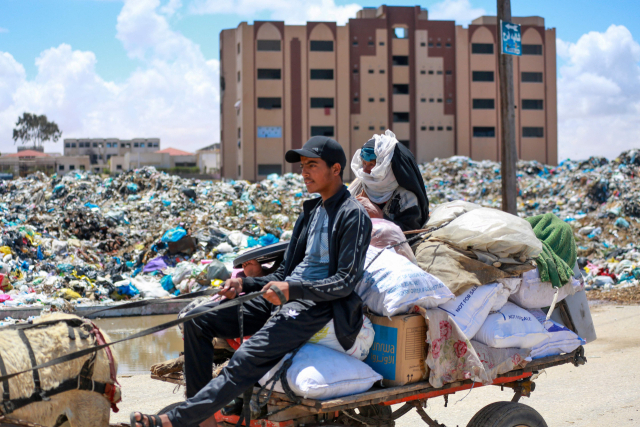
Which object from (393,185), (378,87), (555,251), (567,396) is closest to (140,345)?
(393,185)

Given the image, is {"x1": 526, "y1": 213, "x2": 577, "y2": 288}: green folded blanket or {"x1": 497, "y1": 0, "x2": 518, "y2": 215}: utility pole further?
{"x1": 497, "y1": 0, "x2": 518, "y2": 215}: utility pole

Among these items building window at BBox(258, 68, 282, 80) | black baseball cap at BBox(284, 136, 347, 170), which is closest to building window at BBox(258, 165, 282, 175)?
building window at BBox(258, 68, 282, 80)

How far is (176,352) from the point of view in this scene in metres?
8.03

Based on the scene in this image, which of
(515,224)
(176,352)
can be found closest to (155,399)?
(176,352)

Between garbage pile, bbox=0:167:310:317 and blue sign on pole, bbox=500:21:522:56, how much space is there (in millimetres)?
6539

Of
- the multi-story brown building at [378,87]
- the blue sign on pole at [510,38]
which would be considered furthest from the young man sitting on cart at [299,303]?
the multi-story brown building at [378,87]

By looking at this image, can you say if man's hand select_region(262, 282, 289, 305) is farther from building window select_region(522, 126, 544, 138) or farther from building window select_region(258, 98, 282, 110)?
building window select_region(522, 126, 544, 138)

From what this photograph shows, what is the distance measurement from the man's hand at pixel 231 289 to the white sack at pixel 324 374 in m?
0.44

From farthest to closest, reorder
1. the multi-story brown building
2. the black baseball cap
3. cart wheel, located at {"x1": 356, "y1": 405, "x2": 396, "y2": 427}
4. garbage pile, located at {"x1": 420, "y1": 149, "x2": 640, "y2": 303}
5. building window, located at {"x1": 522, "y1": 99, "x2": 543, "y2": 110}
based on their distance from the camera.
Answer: building window, located at {"x1": 522, "y1": 99, "x2": 543, "y2": 110}
the multi-story brown building
garbage pile, located at {"x1": 420, "y1": 149, "x2": 640, "y2": 303}
cart wheel, located at {"x1": 356, "y1": 405, "x2": 396, "y2": 427}
the black baseball cap

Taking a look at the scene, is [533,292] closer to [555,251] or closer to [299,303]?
[555,251]

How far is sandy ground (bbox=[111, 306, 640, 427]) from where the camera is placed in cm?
486

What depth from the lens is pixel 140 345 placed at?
28.4ft

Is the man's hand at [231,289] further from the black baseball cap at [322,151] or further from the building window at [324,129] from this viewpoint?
the building window at [324,129]

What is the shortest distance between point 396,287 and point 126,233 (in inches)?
573
